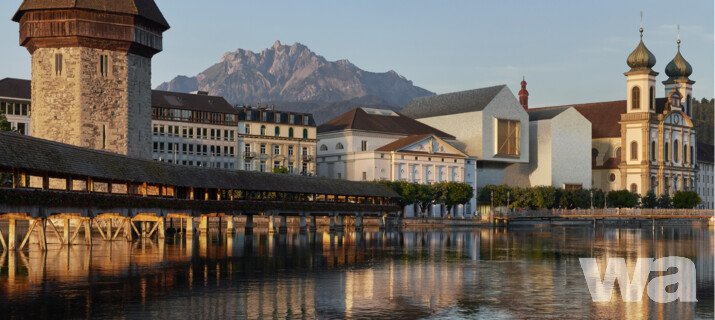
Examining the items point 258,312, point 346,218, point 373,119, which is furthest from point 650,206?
point 258,312

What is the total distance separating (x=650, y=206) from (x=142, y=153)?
408 ft

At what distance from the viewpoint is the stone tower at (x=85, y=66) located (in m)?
85.5

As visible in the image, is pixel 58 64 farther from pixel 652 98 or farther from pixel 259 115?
pixel 652 98

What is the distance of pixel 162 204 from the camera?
7769 centimetres

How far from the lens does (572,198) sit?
168m

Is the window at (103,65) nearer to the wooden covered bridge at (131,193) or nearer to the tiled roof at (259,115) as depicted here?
the wooden covered bridge at (131,193)

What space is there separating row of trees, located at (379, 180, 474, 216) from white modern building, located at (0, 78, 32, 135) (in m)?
50.3

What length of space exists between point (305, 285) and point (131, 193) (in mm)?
37619

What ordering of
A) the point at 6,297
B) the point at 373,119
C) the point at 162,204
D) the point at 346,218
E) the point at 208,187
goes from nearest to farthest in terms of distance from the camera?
the point at 6,297 → the point at 162,204 → the point at 208,187 → the point at 346,218 → the point at 373,119

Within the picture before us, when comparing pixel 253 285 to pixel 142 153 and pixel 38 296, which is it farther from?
pixel 142 153

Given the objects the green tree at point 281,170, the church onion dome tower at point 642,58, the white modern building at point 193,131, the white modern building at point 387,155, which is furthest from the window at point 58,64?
the church onion dome tower at point 642,58

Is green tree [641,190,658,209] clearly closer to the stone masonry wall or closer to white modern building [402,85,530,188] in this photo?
white modern building [402,85,530,188]

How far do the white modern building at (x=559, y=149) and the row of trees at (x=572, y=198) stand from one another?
21.0 ft

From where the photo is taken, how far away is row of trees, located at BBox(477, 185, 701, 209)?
158 m
